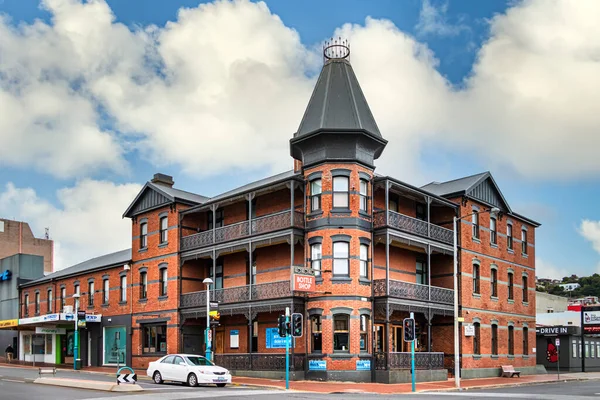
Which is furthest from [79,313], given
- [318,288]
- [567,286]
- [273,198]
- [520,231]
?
[567,286]

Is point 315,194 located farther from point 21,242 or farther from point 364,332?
point 21,242

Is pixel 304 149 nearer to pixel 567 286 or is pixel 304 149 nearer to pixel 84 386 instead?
pixel 84 386

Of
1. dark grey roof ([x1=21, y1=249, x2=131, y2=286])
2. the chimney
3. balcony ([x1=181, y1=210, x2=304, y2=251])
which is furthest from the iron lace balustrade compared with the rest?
the chimney

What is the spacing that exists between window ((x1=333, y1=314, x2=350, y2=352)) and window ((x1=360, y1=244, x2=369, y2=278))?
223 centimetres

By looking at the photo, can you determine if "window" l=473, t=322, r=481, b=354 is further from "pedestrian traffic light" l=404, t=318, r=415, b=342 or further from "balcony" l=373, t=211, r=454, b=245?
"pedestrian traffic light" l=404, t=318, r=415, b=342

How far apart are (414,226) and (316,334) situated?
24.5 feet

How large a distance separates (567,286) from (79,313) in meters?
98.1

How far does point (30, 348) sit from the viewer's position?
55.1 meters

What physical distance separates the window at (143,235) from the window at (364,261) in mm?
16345

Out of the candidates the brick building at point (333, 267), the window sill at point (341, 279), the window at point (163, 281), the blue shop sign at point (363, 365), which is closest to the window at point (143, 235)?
the brick building at point (333, 267)

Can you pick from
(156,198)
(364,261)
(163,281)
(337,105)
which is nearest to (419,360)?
(364,261)

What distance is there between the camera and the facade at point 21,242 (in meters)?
76.9

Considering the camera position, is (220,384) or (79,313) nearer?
(220,384)

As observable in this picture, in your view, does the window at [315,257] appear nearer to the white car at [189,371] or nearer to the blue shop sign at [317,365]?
the blue shop sign at [317,365]
